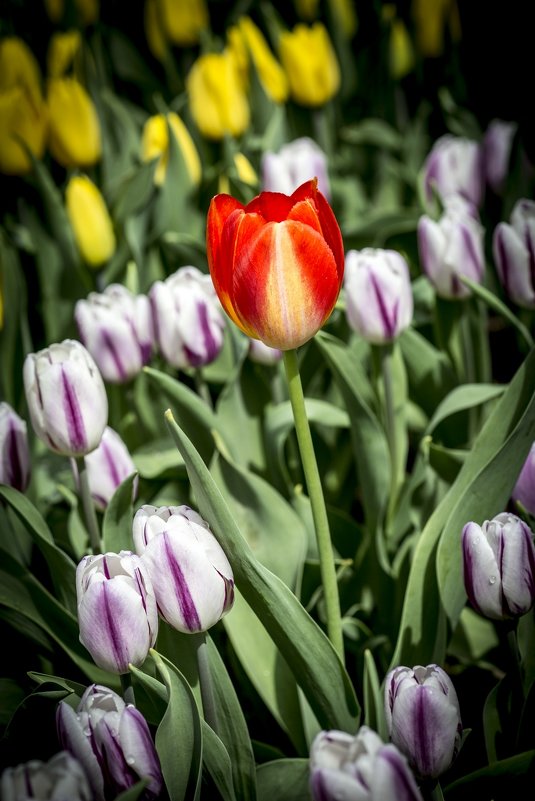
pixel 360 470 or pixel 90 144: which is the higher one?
pixel 90 144

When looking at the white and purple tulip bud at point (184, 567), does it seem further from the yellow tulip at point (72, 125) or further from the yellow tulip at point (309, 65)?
the yellow tulip at point (309, 65)

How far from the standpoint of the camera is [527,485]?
935 mm

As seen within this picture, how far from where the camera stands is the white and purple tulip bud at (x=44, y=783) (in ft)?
2.09

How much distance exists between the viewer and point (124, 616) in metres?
0.75

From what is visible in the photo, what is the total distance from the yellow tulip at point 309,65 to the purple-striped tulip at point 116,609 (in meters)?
1.28

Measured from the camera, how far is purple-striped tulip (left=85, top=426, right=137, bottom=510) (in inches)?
41.0

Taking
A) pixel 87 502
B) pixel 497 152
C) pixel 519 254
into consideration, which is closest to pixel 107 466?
pixel 87 502

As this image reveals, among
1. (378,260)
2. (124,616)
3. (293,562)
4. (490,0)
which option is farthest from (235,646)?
(490,0)

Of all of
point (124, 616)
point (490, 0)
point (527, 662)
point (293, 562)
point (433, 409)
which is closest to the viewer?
point (124, 616)

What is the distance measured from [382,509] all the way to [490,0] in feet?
5.90

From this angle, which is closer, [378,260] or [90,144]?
[378,260]

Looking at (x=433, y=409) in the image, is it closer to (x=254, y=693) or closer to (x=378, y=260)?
(x=378, y=260)

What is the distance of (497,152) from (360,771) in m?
1.26

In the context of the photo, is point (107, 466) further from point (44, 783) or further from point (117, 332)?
point (44, 783)
